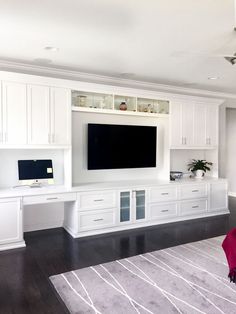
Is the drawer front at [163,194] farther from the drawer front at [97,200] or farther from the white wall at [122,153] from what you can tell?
the drawer front at [97,200]

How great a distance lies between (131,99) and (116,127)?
1.96 feet

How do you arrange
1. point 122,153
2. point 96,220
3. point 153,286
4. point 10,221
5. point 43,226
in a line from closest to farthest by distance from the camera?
point 153,286 → point 10,221 → point 96,220 → point 43,226 → point 122,153

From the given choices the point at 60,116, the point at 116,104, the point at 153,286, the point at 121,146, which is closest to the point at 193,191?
the point at 121,146

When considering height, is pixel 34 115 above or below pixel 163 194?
above

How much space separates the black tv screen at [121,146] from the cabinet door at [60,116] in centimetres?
52

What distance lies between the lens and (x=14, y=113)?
12.5ft

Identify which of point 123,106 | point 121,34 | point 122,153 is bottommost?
point 122,153

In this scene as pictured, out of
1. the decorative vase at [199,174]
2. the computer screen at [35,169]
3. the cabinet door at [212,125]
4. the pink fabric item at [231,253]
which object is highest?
the cabinet door at [212,125]

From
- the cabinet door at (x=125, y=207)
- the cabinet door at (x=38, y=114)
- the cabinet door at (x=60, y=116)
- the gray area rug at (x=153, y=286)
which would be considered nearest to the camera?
the gray area rug at (x=153, y=286)

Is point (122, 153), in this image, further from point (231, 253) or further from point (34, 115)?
point (231, 253)

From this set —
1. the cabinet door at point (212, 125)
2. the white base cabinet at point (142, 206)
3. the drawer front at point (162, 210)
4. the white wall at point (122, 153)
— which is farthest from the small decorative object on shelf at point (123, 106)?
the cabinet door at point (212, 125)

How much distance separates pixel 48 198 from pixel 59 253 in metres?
0.82

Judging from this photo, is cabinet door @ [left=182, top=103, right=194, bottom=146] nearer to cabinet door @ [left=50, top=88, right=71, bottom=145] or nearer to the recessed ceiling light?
cabinet door @ [left=50, top=88, right=71, bottom=145]

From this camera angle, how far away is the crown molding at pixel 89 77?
425 cm
